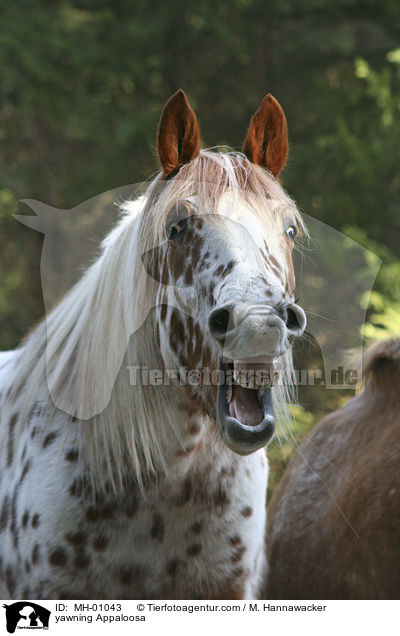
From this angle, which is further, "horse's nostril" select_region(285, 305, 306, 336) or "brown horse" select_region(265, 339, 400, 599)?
"brown horse" select_region(265, 339, 400, 599)

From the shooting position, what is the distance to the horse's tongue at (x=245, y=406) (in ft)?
5.64

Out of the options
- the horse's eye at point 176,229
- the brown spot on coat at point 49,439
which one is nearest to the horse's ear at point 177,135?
the horse's eye at point 176,229

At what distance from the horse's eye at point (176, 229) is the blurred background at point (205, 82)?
5338 millimetres

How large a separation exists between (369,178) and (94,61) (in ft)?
12.6

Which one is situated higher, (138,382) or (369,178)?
(369,178)

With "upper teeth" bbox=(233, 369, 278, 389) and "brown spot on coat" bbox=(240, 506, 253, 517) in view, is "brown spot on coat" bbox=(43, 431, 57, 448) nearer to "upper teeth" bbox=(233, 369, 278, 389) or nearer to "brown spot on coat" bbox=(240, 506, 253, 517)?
"brown spot on coat" bbox=(240, 506, 253, 517)

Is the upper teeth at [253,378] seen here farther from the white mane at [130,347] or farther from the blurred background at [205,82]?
the blurred background at [205,82]

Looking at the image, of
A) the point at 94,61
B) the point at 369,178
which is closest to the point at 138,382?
the point at 369,178

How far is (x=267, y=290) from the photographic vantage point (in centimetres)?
167

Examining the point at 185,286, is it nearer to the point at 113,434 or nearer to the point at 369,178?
the point at 113,434

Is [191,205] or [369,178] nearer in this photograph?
[191,205]

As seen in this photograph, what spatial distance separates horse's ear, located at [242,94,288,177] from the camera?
212 centimetres
